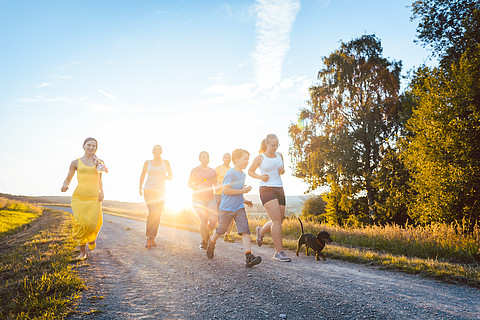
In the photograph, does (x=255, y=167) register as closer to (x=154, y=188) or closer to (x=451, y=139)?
(x=154, y=188)

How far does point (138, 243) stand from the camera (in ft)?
26.7

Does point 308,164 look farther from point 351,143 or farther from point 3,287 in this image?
point 3,287

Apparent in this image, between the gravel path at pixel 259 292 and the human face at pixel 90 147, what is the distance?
2.33 meters

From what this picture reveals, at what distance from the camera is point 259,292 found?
3598 millimetres

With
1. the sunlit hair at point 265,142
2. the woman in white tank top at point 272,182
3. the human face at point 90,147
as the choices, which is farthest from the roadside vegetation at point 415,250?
the human face at point 90,147

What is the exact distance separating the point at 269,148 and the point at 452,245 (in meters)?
5.92

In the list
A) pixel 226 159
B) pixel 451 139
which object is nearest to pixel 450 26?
pixel 451 139

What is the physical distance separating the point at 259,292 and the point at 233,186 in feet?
7.08

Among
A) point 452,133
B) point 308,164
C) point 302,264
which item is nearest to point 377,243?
point 302,264

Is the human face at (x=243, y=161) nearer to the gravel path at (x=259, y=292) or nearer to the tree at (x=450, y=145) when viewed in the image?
the gravel path at (x=259, y=292)

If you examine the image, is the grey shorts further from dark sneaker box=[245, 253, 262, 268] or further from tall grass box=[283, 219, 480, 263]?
tall grass box=[283, 219, 480, 263]

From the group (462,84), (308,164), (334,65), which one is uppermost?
(334,65)

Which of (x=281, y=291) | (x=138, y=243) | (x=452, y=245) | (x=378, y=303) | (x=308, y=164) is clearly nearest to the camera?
(x=378, y=303)

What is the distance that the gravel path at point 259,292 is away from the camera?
2.97m
